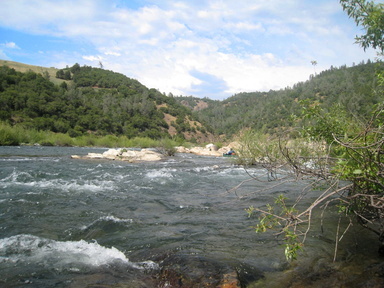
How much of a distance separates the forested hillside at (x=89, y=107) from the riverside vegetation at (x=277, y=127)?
187 millimetres

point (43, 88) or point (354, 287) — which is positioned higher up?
point (43, 88)

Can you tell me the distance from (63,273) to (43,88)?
56990mm

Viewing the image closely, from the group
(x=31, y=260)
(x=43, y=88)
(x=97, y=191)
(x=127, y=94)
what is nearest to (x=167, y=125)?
(x=127, y=94)

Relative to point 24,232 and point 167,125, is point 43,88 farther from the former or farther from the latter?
point 24,232

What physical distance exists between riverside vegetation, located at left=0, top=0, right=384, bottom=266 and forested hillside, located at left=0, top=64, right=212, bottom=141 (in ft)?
0.61

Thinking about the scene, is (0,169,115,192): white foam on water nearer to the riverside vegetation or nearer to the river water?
the river water

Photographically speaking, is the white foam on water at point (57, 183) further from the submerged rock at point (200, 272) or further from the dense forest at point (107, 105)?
the dense forest at point (107, 105)

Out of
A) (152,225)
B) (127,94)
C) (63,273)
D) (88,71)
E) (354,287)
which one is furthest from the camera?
(88,71)

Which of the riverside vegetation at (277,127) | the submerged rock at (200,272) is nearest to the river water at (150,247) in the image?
the submerged rock at (200,272)

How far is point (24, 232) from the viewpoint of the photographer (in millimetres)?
5379

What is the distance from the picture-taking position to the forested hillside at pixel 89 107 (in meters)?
42.9

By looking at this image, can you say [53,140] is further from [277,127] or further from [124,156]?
[277,127]

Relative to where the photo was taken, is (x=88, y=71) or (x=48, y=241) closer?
(x=48, y=241)

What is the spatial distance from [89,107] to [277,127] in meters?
42.5
